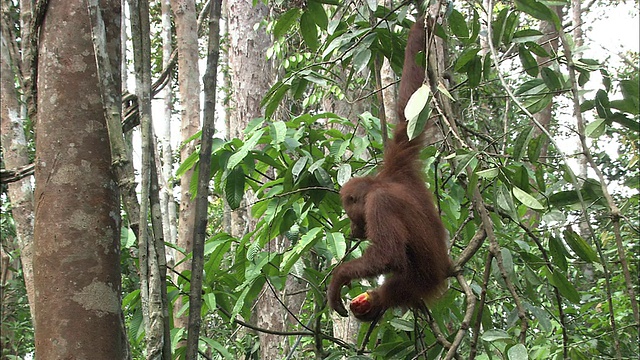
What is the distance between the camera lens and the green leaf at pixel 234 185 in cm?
236

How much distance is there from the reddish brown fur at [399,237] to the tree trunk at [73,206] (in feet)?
3.59

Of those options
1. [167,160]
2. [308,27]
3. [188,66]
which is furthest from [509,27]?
[167,160]

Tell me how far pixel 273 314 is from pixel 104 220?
3973mm

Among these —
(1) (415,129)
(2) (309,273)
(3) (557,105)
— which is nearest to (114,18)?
(1) (415,129)

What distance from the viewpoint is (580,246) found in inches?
69.9

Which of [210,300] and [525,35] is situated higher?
[525,35]

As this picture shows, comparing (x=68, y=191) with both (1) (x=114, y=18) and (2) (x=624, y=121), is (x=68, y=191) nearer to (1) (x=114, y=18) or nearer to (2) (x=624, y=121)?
(1) (x=114, y=18)

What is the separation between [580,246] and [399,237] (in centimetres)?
80

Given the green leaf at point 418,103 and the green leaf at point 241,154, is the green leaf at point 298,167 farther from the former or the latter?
the green leaf at point 418,103

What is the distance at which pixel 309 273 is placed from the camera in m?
2.62

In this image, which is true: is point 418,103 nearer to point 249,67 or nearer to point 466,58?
point 466,58

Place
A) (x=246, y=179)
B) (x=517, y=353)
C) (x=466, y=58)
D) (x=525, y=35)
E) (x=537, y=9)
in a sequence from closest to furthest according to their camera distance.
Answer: (x=517, y=353) → (x=537, y=9) → (x=525, y=35) → (x=466, y=58) → (x=246, y=179)

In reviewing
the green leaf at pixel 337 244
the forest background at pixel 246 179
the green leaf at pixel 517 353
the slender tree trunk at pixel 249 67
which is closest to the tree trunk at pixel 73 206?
the forest background at pixel 246 179

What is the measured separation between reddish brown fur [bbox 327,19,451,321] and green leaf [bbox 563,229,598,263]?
2.20ft
